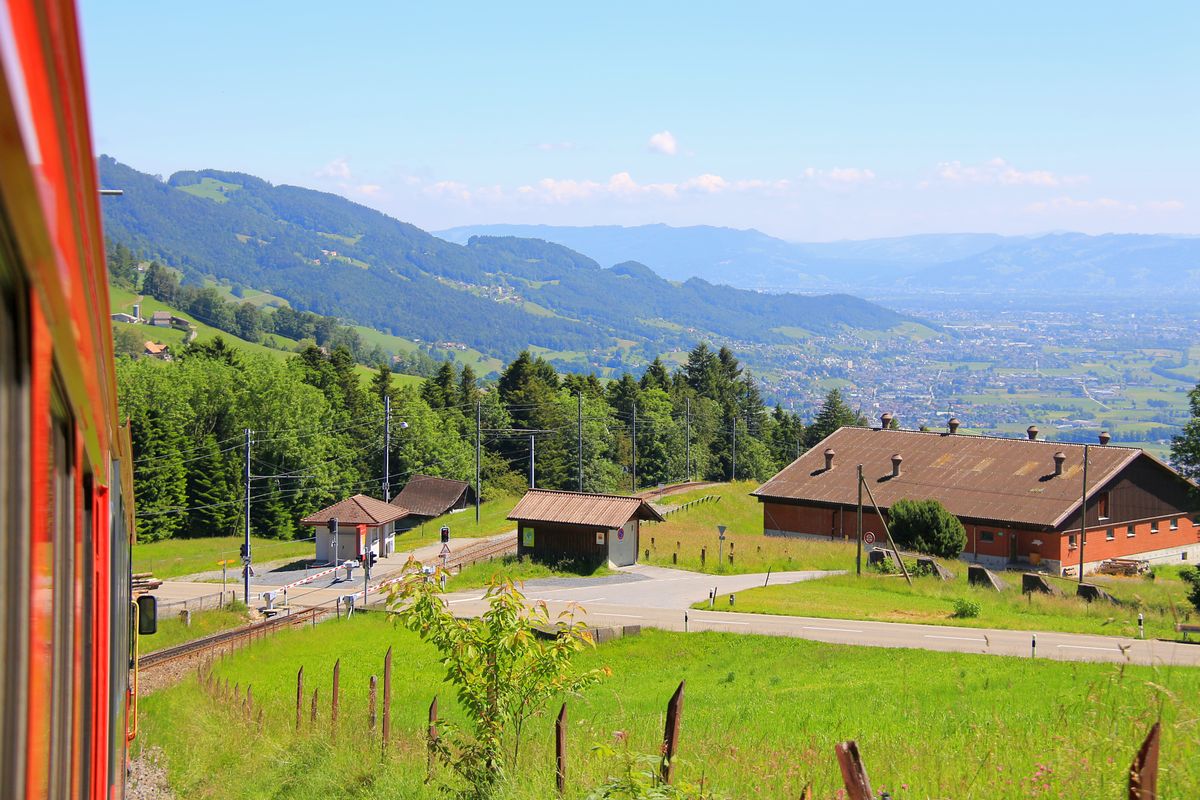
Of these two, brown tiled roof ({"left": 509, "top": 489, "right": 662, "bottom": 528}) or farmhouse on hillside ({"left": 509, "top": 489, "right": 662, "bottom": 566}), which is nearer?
brown tiled roof ({"left": 509, "top": 489, "right": 662, "bottom": 528})

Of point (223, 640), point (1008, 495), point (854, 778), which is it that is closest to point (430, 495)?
point (1008, 495)

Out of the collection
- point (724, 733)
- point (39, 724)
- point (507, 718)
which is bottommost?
point (724, 733)

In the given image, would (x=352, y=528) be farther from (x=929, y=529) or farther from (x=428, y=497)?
(x=929, y=529)

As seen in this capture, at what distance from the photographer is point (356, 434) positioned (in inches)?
2854

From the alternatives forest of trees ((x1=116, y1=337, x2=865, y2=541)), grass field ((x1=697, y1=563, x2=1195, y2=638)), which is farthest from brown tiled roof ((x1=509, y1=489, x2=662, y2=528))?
forest of trees ((x1=116, y1=337, x2=865, y2=541))

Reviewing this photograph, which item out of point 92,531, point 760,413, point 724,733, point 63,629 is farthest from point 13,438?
point 760,413

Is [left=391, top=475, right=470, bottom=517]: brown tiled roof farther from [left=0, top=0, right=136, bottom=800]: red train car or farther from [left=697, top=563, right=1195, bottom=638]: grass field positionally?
[left=0, top=0, right=136, bottom=800]: red train car

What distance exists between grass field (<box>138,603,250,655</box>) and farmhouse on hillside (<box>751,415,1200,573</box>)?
30.2 metres

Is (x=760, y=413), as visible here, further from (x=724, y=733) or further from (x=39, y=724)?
(x=39, y=724)

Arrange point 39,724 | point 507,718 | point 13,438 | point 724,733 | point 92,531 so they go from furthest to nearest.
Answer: point 724,733 < point 507,718 < point 92,531 < point 39,724 < point 13,438

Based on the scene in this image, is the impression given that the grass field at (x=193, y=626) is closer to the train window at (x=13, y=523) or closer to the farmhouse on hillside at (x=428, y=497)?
the train window at (x=13, y=523)

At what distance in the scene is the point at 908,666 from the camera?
68.4ft

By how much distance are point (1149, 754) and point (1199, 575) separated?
31539 millimetres

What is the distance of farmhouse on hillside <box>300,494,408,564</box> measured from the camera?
1773 inches
